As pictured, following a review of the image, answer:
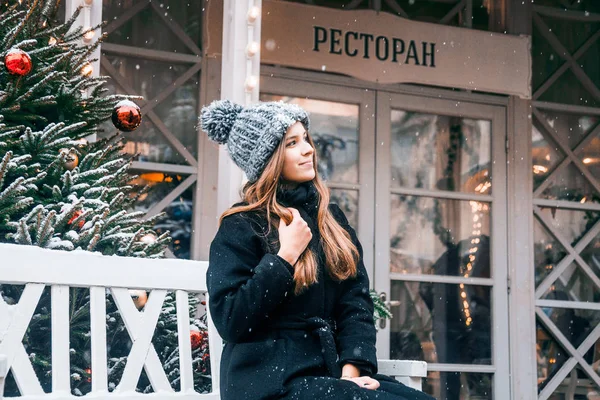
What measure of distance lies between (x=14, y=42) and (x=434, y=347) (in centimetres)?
367

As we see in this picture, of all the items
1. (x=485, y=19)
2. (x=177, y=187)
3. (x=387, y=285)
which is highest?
(x=485, y=19)

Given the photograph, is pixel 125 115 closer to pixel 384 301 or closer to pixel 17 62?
pixel 17 62

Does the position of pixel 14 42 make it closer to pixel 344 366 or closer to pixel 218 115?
pixel 218 115

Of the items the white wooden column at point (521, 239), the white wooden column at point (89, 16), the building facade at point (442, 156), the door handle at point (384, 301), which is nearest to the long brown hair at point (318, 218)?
the white wooden column at point (89, 16)

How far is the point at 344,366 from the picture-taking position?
91.7 inches

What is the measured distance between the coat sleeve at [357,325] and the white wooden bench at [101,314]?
11.2 inches

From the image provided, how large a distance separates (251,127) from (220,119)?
0.42ft

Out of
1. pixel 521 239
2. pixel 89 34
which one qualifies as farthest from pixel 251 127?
pixel 521 239

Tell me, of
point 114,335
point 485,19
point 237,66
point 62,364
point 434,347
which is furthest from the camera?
point 485,19

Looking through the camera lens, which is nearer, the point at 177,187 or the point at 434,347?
the point at 177,187

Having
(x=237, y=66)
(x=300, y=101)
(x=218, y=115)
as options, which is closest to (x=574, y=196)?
(x=300, y=101)

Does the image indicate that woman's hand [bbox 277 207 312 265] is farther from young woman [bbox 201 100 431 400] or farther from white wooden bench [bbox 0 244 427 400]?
white wooden bench [bbox 0 244 427 400]

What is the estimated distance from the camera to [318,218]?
2.54m

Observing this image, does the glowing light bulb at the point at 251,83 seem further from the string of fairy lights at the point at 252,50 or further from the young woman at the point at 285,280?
the young woman at the point at 285,280
